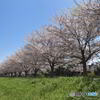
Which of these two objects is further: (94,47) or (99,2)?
(94,47)

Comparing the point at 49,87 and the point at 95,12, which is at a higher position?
the point at 95,12

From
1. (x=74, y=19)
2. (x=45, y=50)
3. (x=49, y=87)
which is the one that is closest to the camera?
(x=49, y=87)

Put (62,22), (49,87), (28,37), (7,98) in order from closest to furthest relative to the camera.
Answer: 1. (7,98)
2. (49,87)
3. (62,22)
4. (28,37)

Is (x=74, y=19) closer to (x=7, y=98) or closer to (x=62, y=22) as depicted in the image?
(x=62, y=22)

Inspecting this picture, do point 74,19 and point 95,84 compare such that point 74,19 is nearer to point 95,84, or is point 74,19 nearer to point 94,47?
point 94,47

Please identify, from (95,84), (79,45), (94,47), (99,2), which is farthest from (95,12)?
(94,47)

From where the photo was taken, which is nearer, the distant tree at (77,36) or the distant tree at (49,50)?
the distant tree at (77,36)

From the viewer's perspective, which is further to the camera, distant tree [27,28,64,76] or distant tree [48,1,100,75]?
distant tree [27,28,64,76]

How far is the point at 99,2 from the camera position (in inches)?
338

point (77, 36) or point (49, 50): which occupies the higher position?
point (77, 36)

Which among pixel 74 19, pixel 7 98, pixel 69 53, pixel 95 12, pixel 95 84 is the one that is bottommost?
pixel 7 98

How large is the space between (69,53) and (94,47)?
9.28 ft

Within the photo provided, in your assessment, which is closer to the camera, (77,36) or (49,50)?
(77,36)

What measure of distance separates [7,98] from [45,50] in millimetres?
15612
